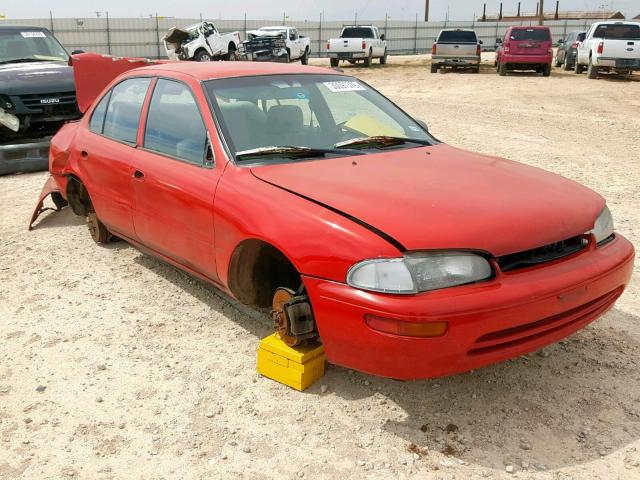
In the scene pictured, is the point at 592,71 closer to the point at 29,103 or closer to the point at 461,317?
the point at 29,103

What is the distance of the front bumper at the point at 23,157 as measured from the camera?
26.1 ft

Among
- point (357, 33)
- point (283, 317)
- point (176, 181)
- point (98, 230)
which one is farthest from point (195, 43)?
point (283, 317)

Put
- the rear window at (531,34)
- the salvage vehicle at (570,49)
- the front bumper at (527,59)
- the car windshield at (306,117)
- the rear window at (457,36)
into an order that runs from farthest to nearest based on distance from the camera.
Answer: the rear window at (457,36) < the salvage vehicle at (570,49) < the front bumper at (527,59) < the rear window at (531,34) < the car windshield at (306,117)

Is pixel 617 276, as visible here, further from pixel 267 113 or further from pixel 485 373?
pixel 267 113

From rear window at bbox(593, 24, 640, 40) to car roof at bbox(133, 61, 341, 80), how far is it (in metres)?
17.7

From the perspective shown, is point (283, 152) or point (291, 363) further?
point (283, 152)

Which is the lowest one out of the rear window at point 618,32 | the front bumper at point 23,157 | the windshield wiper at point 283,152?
the front bumper at point 23,157

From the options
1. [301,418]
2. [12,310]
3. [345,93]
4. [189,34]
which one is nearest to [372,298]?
[301,418]

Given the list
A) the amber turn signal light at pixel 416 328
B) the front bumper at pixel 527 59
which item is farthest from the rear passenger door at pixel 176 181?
the front bumper at pixel 527 59

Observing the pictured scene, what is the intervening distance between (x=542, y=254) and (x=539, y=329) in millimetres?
347

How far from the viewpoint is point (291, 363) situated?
10.4 ft

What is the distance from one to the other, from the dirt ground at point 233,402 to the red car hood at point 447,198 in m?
0.85

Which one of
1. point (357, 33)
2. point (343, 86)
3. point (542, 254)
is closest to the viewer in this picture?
point (542, 254)

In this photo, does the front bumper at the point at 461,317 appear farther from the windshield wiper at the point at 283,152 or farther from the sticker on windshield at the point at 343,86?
the sticker on windshield at the point at 343,86
